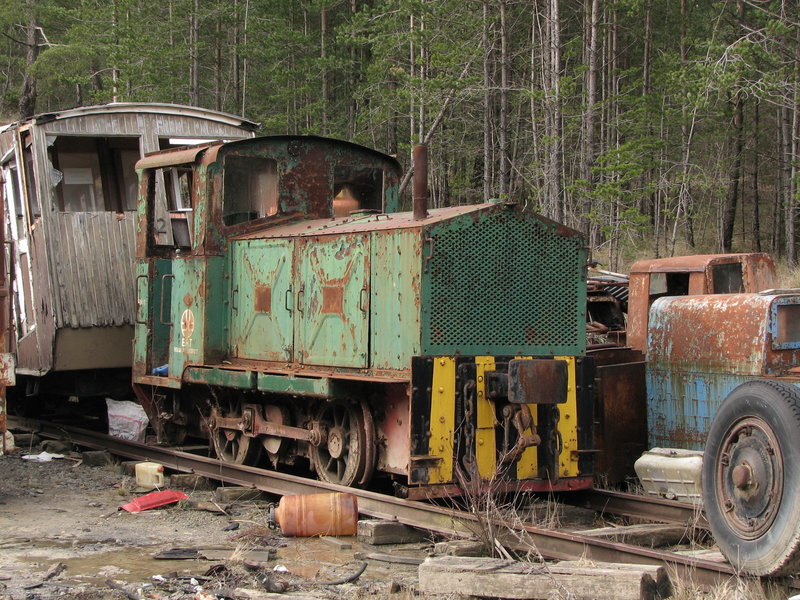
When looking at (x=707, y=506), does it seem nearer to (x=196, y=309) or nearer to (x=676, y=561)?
(x=676, y=561)

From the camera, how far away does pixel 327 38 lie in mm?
31609

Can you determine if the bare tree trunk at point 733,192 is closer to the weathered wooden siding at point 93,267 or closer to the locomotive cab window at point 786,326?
the weathered wooden siding at point 93,267

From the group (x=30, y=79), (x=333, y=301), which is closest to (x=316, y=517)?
(x=333, y=301)

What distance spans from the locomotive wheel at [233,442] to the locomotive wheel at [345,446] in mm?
1164

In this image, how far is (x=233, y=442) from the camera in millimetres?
10273

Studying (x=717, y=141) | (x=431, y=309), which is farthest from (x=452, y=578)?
(x=717, y=141)

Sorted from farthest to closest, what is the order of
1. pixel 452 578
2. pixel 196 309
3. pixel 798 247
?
pixel 798 247 < pixel 196 309 < pixel 452 578

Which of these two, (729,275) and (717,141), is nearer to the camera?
(729,275)

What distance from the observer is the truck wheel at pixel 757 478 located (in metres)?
5.08

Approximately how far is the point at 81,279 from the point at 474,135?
19913mm

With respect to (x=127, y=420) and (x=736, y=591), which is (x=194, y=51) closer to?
(x=127, y=420)

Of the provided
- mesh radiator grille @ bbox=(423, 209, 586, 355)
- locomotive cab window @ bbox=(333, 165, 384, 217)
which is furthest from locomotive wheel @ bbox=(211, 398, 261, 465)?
mesh radiator grille @ bbox=(423, 209, 586, 355)

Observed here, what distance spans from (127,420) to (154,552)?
5.67 m

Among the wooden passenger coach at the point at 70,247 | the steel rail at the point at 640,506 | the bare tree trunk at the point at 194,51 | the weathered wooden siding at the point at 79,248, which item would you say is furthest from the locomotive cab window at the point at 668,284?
the bare tree trunk at the point at 194,51
